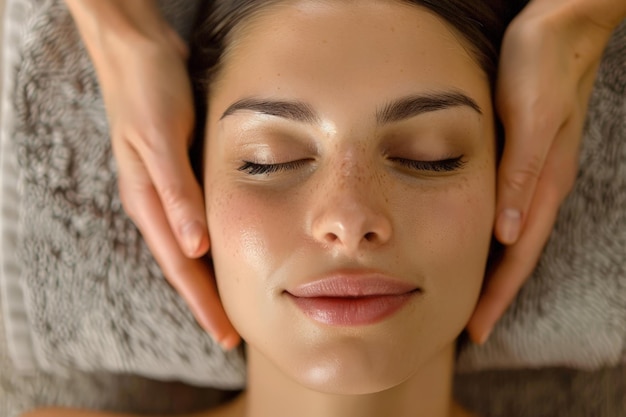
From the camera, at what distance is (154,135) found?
937 millimetres

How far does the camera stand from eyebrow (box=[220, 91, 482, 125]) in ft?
2.77

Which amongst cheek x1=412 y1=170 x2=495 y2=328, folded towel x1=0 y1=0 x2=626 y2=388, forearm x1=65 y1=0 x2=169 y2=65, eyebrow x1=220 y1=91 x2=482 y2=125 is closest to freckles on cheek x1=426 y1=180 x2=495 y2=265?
cheek x1=412 y1=170 x2=495 y2=328

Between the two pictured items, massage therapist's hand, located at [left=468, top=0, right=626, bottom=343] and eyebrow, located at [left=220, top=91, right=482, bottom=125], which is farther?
massage therapist's hand, located at [left=468, top=0, right=626, bottom=343]

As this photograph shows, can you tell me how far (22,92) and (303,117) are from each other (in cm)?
47

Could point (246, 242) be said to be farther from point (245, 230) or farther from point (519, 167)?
point (519, 167)

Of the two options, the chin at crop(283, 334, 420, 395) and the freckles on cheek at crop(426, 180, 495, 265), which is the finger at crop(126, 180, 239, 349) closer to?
the chin at crop(283, 334, 420, 395)

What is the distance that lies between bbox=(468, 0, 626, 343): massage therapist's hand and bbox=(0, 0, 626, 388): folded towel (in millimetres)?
86

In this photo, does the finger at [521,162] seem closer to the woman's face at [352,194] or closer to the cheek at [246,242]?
the woman's face at [352,194]

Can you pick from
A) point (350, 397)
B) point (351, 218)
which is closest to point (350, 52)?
point (351, 218)

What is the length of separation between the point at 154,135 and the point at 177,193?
0.26ft

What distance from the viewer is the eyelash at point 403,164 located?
87cm

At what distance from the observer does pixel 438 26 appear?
2.93 ft

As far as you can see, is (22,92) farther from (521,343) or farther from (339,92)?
(521,343)

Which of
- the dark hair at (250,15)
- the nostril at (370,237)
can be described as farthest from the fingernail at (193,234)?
the nostril at (370,237)
